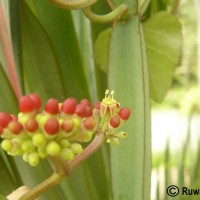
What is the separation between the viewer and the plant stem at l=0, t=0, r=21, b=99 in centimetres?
51

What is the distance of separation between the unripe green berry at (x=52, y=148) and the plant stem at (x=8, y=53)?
0.23m

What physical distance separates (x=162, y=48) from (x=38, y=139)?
368 mm

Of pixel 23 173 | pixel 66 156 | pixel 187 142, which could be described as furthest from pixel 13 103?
pixel 187 142

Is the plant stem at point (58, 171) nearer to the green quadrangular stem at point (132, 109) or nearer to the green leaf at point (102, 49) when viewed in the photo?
the green quadrangular stem at point (132, 109)

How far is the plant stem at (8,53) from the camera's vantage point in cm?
51

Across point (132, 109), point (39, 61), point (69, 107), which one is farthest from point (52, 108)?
point (39, 61)

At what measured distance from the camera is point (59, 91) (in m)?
0.55

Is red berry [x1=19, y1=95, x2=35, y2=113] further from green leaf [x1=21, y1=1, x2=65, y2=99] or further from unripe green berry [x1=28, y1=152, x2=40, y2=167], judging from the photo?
green leaf [x1=21, y1=1, x2=65, y2=99]

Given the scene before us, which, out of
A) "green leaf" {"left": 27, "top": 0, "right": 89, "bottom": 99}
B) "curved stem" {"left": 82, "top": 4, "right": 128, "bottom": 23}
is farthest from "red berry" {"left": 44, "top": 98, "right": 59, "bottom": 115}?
"green leaf" {"left": 27, "top": 0, "right": 89, "bottom": 99}

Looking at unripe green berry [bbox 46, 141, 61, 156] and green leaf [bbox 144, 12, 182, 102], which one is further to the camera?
green leaf [bbox 144, 12, 182, 102]

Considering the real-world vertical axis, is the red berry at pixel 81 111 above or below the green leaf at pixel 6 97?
above

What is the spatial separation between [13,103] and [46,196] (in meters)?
0.10

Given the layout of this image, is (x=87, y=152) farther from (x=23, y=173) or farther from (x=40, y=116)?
(x=23, y=173)

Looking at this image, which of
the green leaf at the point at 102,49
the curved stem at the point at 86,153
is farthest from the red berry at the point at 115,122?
the green leaf at the point at 102,49
